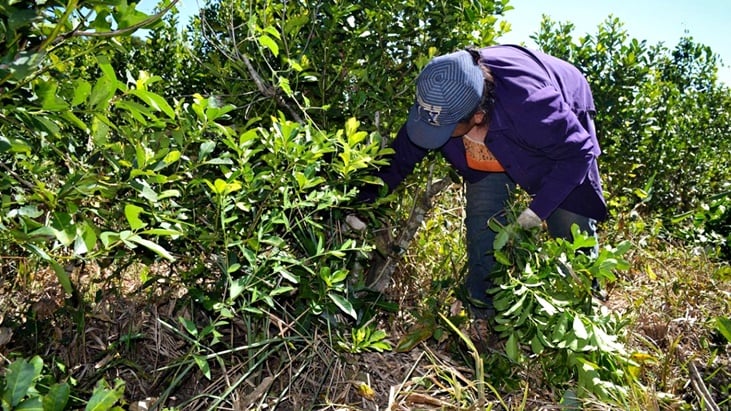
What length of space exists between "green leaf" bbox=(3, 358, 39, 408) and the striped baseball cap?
1.62m

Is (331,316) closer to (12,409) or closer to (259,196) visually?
(259,196)

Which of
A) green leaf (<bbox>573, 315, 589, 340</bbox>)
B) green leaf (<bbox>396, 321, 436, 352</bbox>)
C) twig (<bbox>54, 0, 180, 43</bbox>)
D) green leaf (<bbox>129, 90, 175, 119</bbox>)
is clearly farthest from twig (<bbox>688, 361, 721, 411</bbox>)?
twig (<bbox>54, 0, 180, 43</bbox>)

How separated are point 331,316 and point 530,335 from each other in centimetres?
72

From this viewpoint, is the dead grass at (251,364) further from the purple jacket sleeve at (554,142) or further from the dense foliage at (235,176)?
the purple jacket sleeve at (554,142)

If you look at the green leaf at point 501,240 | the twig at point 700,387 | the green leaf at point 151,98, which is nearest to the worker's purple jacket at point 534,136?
the green leaf at point 501,240

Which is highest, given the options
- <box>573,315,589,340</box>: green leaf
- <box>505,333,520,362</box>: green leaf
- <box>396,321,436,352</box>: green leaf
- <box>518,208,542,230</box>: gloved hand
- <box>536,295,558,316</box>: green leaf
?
<box>536,295,558,316</box>: green leaf

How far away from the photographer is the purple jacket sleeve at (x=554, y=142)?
8.46 ft

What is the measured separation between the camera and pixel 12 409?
1343 millimetres

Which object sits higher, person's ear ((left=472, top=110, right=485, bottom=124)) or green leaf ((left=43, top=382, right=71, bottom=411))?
green leaf ((left=43, top=382, right=71, bottom=411))

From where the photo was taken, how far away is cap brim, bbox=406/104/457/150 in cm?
254

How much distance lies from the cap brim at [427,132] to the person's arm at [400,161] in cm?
20

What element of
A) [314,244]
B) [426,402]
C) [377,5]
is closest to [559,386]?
[426,402]

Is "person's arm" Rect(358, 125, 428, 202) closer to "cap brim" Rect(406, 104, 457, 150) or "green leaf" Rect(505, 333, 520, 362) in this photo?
"cap brim" Rect(406, 104, 457, 150)

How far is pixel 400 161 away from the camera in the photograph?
2850 mm
